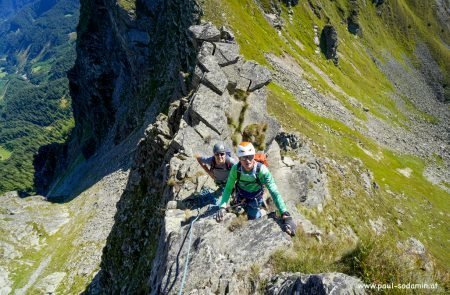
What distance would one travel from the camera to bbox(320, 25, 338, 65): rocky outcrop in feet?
381

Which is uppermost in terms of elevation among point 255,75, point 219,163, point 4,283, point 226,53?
point 219,163

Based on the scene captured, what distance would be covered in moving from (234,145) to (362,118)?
7195cm

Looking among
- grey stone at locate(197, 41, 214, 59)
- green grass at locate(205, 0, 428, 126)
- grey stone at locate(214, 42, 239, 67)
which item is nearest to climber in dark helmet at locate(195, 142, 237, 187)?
grey stone at locate(214, 42, 239, 67)

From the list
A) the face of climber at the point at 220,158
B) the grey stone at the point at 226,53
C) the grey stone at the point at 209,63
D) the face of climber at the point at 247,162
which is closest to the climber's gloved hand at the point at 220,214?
the face of climber at the point at 247,162

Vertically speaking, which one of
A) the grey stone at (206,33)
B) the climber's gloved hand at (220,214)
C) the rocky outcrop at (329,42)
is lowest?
the rocky outcrop at (329,42)

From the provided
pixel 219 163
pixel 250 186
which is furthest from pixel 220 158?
pixel 250 186

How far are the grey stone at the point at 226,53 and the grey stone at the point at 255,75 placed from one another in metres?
1.44

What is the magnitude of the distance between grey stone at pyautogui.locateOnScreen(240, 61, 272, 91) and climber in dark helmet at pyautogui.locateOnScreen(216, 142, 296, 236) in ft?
60.4

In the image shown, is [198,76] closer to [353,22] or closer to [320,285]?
[320,285]

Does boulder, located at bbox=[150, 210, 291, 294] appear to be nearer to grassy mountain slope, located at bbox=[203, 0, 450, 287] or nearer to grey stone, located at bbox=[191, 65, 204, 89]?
grassy mountain slope, located at bbox=[203, 0, 450, 287]

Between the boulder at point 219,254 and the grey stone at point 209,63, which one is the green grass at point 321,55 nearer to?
the grey stone at point 209,63

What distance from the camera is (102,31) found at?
5025 inches

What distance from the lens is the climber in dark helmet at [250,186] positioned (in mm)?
13133

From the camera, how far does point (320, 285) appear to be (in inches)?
397
